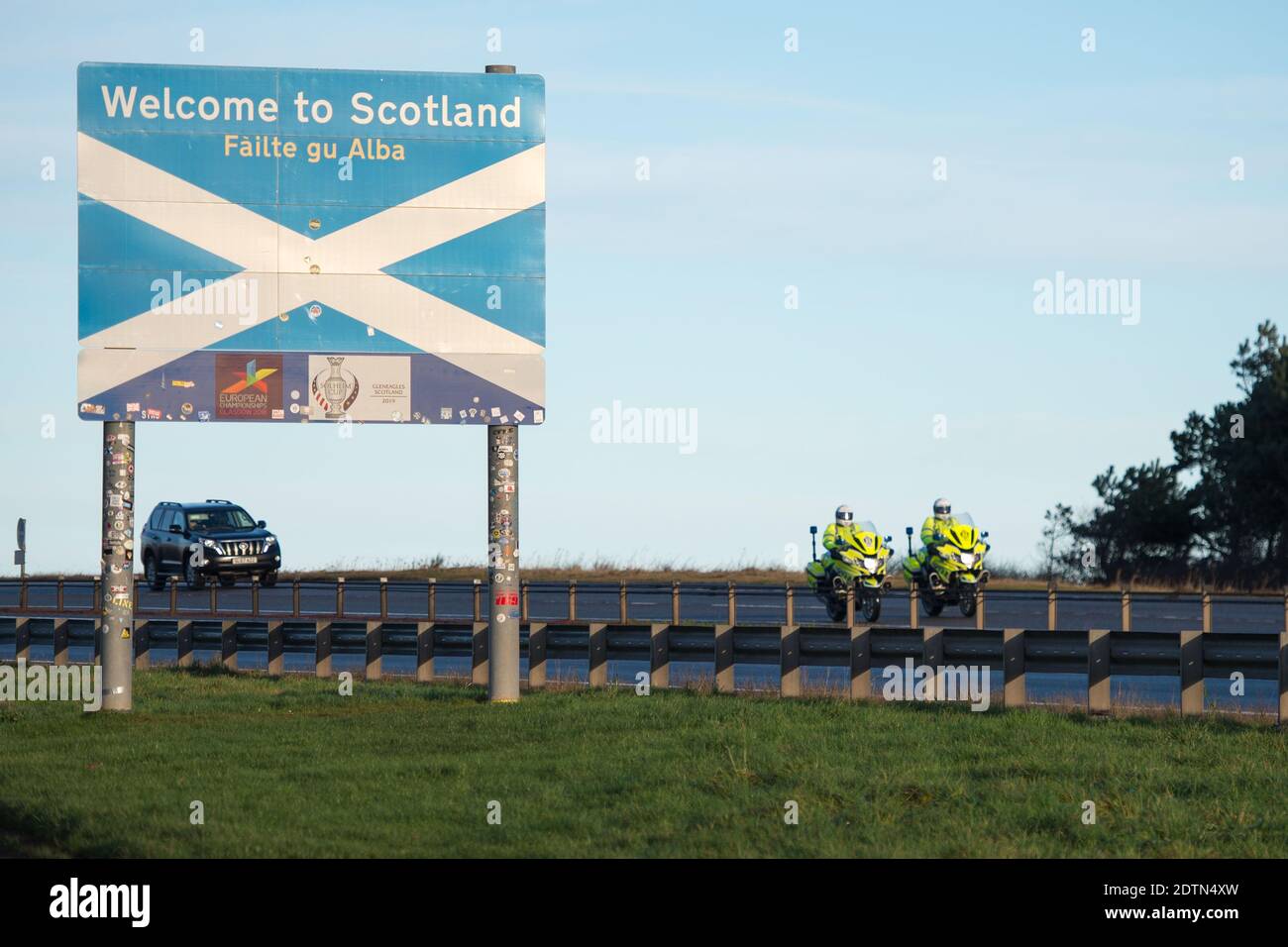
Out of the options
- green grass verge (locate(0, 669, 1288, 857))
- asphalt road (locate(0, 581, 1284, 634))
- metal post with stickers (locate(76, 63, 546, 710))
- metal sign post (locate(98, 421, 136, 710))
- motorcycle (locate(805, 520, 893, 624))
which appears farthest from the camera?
asphalt road (locate(0, 581, 1284, 634))

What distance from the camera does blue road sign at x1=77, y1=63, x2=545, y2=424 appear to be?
62.7 feet

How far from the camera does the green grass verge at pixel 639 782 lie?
11.1 meters

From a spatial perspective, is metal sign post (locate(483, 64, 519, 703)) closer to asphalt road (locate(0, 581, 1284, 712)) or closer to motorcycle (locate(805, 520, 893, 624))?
asphalt road (locate(0, 581, 1284, 712))

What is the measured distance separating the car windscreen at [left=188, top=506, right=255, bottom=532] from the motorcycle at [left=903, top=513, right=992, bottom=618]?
786 inches

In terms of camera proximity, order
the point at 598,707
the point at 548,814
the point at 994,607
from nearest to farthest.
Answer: the point at 548,814, the point at 598,707, the point at 994,607

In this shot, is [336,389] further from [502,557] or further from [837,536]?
[837,536]

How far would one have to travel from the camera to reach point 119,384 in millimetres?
19047

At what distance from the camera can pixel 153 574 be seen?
4709 centimetres

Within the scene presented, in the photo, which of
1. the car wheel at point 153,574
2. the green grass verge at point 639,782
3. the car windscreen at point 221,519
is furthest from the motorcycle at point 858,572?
the car wheel at point 153,574

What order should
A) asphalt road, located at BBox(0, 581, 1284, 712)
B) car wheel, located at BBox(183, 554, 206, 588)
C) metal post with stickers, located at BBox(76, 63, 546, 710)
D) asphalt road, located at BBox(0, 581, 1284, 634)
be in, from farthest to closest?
car wheel, located at BBox(183, 554, 206, 588) → asphalt road, located at BBox(0, 581, 1284, 634) → asphalt road, located at BBox(0, 581, 1284, 712) → metal post with stickers, located at BBox(76, 63, 546, 710)

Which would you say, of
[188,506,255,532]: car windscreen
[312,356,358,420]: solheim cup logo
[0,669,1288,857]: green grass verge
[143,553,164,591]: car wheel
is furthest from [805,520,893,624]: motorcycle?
[143,553,164,591]: car wheel
